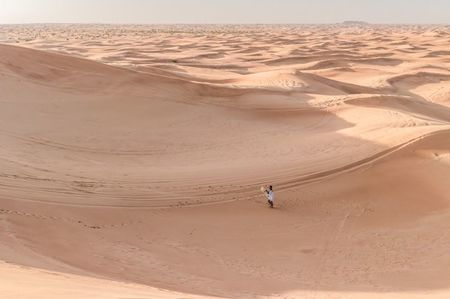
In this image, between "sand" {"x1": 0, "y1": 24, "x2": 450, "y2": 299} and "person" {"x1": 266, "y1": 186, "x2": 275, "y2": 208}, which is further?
"person" {"x1": 266, "y1": 186, "x2": 275, "y2": 208}

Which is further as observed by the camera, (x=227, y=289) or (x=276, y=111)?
(x=276, y=111)

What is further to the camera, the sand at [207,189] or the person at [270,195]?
the person at [270,195]

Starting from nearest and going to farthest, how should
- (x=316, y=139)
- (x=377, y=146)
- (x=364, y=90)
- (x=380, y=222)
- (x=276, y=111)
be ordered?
(x=380, y=222), (x=377, y=146), (x=316, y=139), (x=276, y=111), (x=364, y=90)

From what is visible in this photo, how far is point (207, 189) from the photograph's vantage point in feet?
36.3

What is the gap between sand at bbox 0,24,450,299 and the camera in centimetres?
740

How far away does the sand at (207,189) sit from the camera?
7402 mm

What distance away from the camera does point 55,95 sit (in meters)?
17.0

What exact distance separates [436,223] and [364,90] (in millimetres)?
16053

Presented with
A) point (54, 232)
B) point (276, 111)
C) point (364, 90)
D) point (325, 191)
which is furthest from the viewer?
point (364, 90)

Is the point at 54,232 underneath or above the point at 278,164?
underneath

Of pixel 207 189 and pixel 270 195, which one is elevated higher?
pixel 207 189

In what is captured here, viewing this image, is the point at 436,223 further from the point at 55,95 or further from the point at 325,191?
the point at 55,95

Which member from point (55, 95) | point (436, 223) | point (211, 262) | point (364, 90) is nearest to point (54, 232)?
point (211, 262)

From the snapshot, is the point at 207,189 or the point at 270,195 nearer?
the point at 270,195
